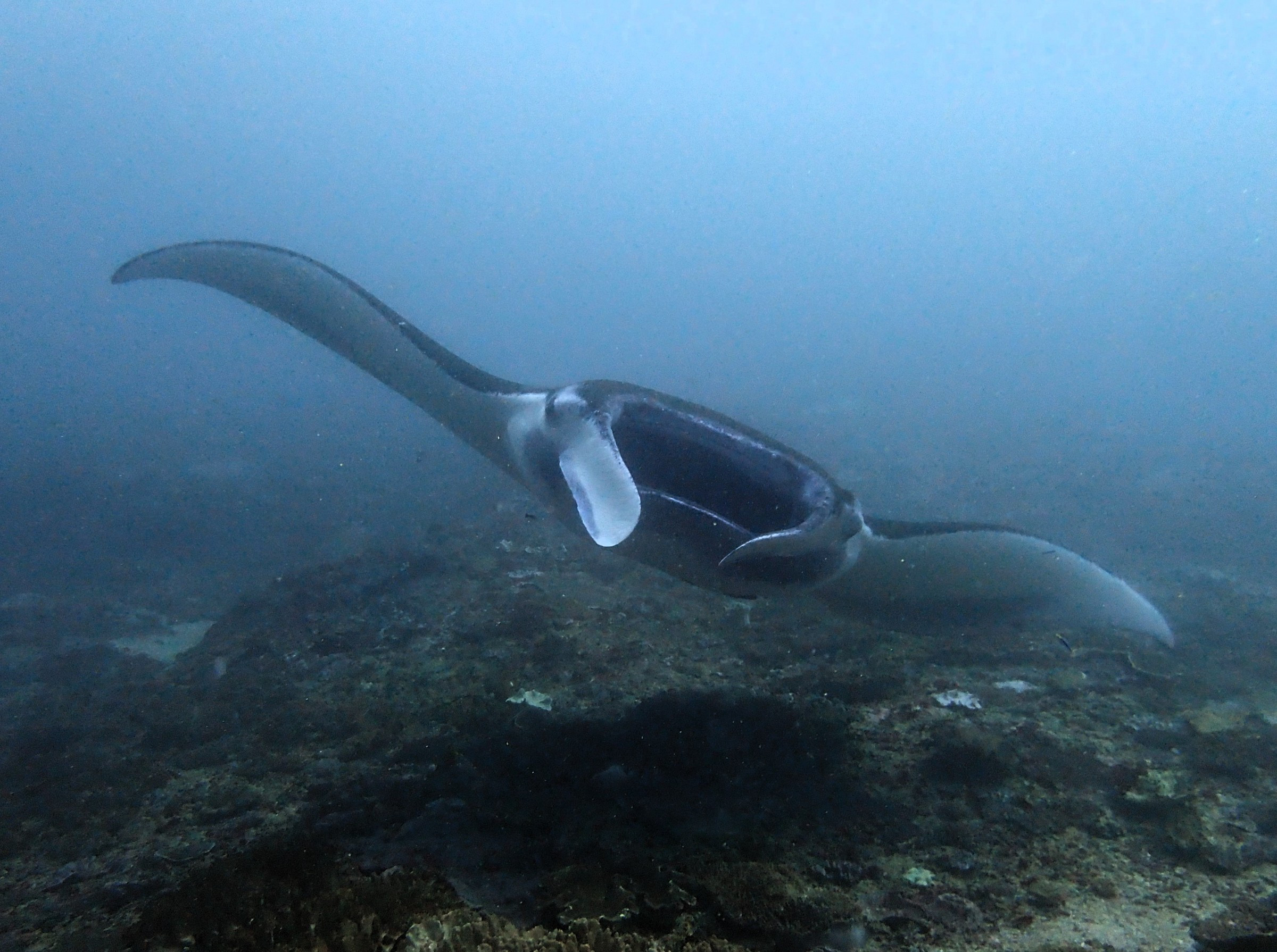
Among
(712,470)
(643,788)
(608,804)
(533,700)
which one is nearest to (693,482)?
(712,470)

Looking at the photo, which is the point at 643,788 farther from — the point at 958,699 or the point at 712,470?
the point at 958,699

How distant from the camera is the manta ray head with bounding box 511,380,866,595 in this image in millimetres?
2963

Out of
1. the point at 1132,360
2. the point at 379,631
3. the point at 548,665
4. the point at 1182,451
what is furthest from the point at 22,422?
the point at 1132,360

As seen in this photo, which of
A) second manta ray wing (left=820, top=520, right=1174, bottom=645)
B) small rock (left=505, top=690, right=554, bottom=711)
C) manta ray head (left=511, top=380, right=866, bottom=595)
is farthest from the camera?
second manta ray wing (left=820, top=520, right=1174, bottom=645)

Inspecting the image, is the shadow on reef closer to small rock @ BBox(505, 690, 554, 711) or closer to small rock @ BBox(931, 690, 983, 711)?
small rock @ BBox(505, 690, 554, 711)

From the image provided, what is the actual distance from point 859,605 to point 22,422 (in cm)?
2952

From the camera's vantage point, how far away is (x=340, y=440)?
19078 millimetres

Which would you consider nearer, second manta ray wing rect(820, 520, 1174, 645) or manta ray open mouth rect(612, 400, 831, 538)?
manta ray open mouth rect(612, 400, 831, 538)

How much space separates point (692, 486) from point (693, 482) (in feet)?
0.07

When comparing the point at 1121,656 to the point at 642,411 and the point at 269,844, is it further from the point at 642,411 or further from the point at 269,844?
the point at 269,844

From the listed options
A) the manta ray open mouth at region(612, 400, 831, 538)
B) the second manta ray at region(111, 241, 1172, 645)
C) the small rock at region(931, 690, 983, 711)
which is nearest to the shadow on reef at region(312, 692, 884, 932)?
the small rock at region(931, 690, 983, 711)

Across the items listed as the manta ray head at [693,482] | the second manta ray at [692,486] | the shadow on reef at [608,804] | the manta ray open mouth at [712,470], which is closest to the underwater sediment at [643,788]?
the shadow on reef at [608,804]

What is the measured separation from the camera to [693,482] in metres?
3.43

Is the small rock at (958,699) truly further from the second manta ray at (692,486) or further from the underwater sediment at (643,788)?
the second manta ray at (692,486)
